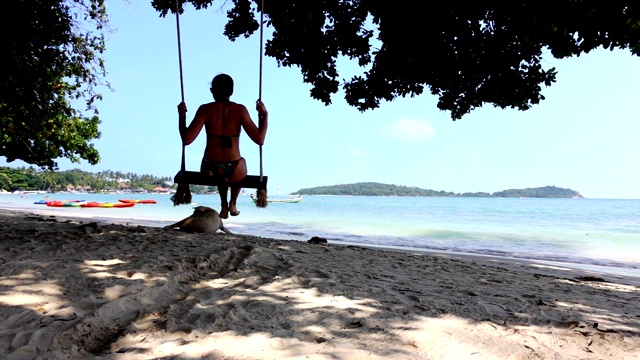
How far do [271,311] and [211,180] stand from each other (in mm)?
1980

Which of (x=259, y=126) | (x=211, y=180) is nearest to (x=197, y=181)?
(x=211, y=180)

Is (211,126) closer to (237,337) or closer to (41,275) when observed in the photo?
(41,275)

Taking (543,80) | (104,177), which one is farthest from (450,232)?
(104,177)

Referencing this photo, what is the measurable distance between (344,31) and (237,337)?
612 centimetres

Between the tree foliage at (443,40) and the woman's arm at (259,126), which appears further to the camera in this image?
the tree foliage at (443,40)

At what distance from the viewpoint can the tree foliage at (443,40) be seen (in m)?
5.93

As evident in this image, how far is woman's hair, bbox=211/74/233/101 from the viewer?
467 cm

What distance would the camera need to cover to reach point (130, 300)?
3.27 meters

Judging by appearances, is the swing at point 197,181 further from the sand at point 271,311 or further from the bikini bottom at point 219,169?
the sand at point 271,311

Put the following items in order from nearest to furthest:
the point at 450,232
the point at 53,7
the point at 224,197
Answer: the point at 224,197, the point at 53,7, the point at 450,232

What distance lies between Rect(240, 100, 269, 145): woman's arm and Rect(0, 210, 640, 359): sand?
1.44m

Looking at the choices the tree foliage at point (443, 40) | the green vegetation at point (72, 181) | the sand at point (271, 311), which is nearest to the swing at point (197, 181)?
the sand at point (271, 311)

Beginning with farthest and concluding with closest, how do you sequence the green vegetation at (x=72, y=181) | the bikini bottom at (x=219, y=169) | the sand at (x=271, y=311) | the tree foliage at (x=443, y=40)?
1. the green vegetation at (x=72, y=181)
2. the tree foliage at (x=443, y=40)
3. the bikini bottom at (x=219, y=169)
4. the sand at (x=271, y=311)

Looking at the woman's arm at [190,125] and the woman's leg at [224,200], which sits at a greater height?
the woman's arm at [190,125]
